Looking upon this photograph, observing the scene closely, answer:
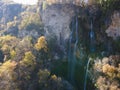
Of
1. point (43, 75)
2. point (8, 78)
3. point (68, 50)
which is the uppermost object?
point (68, 50)

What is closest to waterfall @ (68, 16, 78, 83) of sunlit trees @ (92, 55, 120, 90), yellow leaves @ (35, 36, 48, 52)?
yellow leaves @ (35, 36, 48, 52)

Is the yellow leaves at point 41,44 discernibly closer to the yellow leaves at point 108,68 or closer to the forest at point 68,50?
the forest at point 68,50

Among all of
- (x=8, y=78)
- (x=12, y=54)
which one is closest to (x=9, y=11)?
(x=12, y=54)

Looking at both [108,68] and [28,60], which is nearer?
[108,68]

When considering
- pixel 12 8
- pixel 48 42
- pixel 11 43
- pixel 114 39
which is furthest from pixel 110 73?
pixel 12 8

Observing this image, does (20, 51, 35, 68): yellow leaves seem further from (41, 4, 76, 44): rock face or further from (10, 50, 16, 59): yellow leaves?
(41, 4, 76, 44): rock face

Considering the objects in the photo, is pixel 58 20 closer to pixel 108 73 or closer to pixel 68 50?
pixel 68 50

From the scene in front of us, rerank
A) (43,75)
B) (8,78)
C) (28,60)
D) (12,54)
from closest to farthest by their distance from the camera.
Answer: (8,78)
(43,75)
(28,60)
(12,54)

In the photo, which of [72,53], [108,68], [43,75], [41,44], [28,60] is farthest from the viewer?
[41,44]

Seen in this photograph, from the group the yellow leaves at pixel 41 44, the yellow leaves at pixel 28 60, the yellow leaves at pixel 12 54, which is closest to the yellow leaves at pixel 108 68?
the yellow leaves at pixel 28 60
